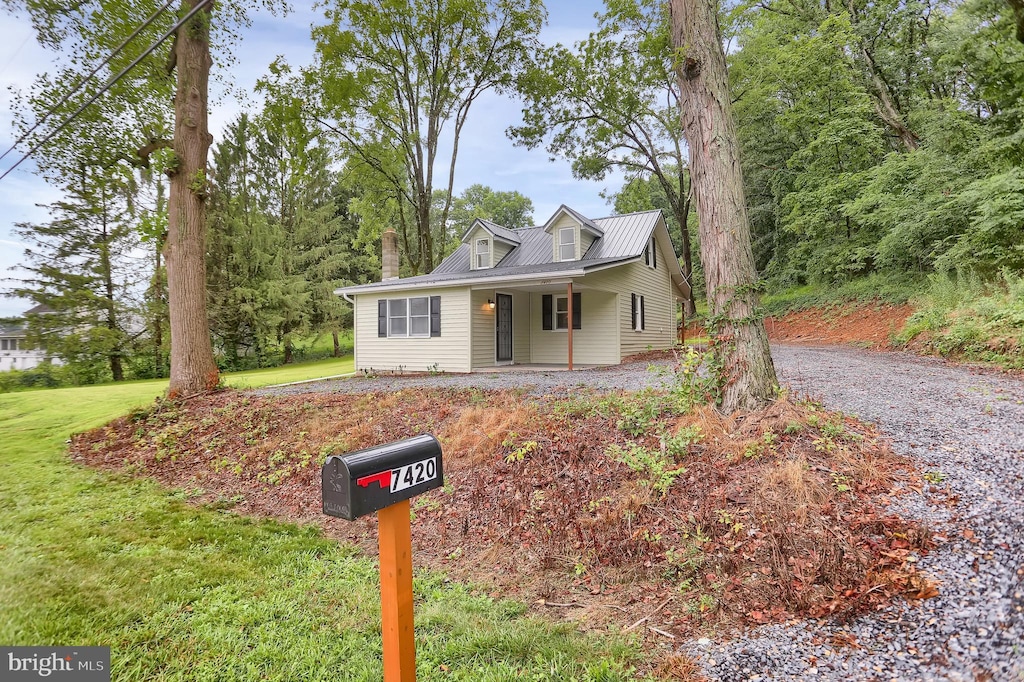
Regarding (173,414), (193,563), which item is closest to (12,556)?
(193,563)

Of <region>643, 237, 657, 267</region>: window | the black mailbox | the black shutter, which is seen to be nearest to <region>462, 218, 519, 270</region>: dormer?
the black shutter

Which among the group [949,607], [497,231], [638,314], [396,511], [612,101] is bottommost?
[949,607]

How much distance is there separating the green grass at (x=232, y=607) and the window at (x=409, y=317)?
9033mm

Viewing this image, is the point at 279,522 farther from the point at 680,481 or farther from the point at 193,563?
the point at 680,481

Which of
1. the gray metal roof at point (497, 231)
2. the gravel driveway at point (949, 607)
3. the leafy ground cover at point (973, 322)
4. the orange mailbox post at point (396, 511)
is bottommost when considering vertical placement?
the gravel driveway at point (949, 607)

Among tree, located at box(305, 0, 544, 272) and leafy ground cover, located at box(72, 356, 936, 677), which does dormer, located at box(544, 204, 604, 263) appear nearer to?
tree, located at box(305, 0, 544, 272)

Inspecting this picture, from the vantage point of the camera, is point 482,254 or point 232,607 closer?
point 232,607

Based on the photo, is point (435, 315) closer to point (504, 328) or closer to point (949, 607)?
point (504, 328)

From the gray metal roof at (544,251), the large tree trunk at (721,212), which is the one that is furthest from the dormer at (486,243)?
the large tree trunk at (721,212)

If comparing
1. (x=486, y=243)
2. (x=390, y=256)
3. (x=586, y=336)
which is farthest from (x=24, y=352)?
(x=586, y=336)

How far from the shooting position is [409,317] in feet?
44.2

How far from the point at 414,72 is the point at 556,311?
10.5 m

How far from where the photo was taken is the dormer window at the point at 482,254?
50.1 ft

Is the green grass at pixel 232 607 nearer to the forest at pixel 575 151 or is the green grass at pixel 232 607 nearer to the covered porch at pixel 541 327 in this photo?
the covered porch at pixel 541 327
